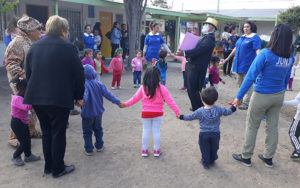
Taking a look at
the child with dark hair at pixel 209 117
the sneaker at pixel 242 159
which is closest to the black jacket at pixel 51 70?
the child with dark hair at pixel 209 117

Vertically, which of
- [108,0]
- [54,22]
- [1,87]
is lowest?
[1,87]

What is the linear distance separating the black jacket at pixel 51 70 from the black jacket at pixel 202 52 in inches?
112

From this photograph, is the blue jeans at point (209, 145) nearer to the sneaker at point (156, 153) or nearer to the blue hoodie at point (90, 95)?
the sneaker at point (156, 153)

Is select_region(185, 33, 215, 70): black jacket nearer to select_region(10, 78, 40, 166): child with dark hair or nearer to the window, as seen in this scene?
select_region(10, 78, 40, 166): child with dark hair

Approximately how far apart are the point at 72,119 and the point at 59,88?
255 centimetres

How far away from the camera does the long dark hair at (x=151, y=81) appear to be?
3.55 metres

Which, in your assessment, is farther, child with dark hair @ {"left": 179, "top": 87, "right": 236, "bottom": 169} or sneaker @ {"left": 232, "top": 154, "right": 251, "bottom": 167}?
sneaker @ {"left": 232, "top": 154, "right": 251, "bottom": 167}

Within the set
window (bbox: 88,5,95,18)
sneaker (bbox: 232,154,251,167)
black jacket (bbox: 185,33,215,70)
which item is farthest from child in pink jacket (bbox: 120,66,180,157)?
window (bbox: 88,5,95,18)

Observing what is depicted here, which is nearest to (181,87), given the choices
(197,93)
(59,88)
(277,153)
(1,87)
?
(197,93)

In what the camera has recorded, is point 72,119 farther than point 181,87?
No

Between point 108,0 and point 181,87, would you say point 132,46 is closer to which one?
point 108,0

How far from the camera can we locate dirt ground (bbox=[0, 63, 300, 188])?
10.6 ft

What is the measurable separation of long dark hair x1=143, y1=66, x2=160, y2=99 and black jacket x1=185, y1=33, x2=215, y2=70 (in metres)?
1.85

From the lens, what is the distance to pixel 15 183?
3.13 m
